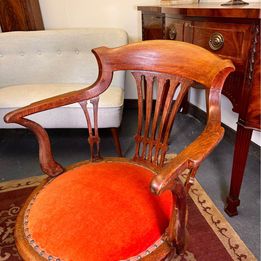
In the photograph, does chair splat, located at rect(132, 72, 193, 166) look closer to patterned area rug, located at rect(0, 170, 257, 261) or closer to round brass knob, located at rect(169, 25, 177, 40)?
patterned area rug, located at rect(0, 170, 257, 261)

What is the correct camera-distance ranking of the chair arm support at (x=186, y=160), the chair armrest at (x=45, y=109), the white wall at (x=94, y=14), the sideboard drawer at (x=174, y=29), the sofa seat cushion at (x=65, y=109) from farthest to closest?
the white wall at (x=94, y=14), the sofa seat cushion at (x=65, y=109), the sideboard drawer at (x=174, y=29), the chair armrest at (x=45, y=109), the chair arm support at (x=186, y=160)

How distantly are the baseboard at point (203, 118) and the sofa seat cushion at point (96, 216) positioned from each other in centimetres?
109

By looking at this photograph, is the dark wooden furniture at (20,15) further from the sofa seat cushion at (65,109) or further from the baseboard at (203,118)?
the baseboard at (203,118)

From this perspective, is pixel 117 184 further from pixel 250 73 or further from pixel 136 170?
pixel 250 73

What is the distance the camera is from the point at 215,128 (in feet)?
1.89

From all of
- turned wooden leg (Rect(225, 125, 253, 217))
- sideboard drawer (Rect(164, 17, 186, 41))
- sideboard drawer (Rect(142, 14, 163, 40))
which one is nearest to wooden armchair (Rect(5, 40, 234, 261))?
turned wooden leg (Rect(225, 125, 253, 217))

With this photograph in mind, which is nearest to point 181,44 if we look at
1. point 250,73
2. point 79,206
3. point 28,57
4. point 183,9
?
point 250,73

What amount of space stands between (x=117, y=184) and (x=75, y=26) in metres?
1.74

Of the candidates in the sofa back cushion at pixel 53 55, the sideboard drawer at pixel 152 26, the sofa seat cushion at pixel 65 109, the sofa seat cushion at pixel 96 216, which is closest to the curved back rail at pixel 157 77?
the sofa seat cushion at pixel 96 216

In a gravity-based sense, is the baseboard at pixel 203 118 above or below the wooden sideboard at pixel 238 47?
below

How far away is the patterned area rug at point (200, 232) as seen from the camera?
3.40 feet

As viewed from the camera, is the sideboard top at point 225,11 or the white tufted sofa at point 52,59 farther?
the white tufted sofa at point 52,59

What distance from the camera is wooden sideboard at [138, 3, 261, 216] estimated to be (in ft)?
2.64

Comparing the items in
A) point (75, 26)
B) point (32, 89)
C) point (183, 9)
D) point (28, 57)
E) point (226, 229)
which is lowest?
point (226, 229)
